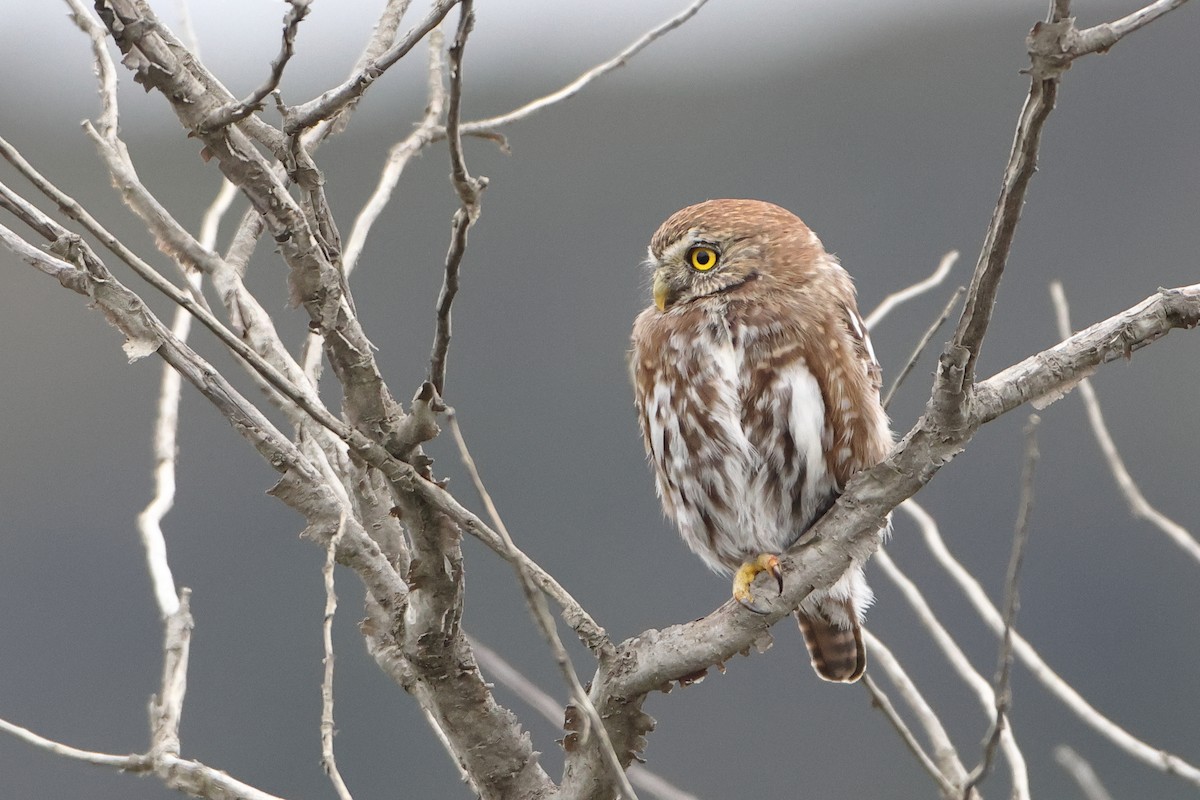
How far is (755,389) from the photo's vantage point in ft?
11.3

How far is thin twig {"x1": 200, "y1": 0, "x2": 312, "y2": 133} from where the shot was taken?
2076 mm

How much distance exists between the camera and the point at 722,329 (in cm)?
355

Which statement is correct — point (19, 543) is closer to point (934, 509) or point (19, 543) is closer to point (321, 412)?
point (934, 509)

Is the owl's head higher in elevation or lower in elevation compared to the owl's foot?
higher

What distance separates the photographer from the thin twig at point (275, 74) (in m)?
2.08

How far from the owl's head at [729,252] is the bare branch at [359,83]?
1.58 m

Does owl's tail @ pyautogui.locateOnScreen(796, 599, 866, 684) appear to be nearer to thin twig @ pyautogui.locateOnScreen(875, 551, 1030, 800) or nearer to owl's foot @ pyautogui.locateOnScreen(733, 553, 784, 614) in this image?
thin twig @ pyautogui.locateOnScreen(875, 551, 1030, 800)

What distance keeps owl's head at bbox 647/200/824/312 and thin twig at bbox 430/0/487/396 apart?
1.50 m

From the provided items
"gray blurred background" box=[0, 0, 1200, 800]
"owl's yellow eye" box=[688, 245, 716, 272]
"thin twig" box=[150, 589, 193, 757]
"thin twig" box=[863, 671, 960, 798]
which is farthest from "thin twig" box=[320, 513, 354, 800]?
"gray blurred background" box=[0, 0, 1200, 800]

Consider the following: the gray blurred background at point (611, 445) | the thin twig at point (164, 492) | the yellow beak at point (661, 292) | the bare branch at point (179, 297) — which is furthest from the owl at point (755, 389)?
the gray blurred background at point (611, 445)

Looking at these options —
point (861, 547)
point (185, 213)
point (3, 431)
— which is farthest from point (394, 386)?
point (861, 547)

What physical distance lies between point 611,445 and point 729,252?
817 cm

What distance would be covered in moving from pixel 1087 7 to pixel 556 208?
547cm

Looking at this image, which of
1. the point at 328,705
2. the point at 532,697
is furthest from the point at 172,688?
the point at 532,697
